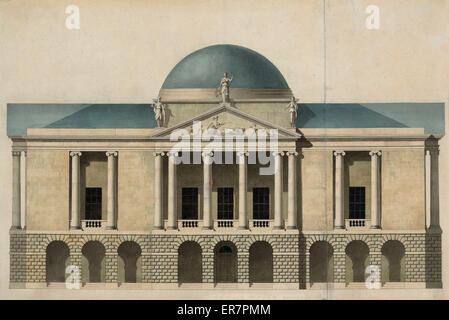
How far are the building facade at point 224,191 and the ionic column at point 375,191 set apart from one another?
0.06 metres

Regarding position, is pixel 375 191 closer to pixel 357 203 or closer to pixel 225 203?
pixel 357 203

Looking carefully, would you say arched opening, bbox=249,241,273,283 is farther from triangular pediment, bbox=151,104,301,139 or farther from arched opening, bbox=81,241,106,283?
arched opening, bbox=81,241,106,283

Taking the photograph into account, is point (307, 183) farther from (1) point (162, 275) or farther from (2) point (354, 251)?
(1) point (162, 275)

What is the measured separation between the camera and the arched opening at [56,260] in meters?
48.7

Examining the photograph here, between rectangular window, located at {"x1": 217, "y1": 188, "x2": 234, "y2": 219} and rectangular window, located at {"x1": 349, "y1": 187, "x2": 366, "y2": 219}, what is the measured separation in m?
6.52

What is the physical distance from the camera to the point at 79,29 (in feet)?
154

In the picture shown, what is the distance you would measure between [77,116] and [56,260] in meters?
7.67

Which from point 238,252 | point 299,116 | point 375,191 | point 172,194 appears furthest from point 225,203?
point 375,191

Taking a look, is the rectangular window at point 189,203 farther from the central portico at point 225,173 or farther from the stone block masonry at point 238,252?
the stone block masonry at point 238,252

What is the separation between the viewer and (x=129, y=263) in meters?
49.4

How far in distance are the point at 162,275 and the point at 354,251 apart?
1041 cm

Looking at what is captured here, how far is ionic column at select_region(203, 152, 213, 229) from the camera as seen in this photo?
50.2m

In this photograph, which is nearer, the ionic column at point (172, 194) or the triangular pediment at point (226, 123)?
the ionic column at point (172, 194)

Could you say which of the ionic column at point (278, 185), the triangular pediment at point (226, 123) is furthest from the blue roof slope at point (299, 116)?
the ionic column at point (278, 185)
